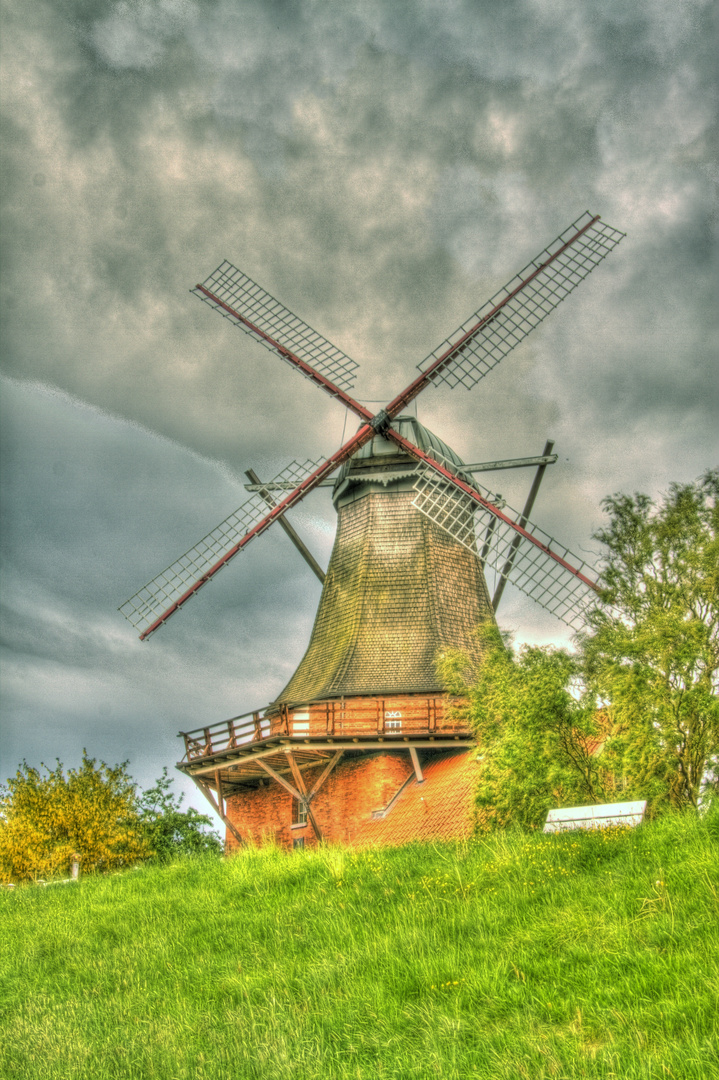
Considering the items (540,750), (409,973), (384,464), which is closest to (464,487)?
(384,464)

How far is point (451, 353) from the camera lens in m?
23.1

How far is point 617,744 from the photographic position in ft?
39.8

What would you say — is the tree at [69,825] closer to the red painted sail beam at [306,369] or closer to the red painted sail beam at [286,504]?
the red painted sail beam at [286,504]

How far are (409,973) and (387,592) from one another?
13.8 metres

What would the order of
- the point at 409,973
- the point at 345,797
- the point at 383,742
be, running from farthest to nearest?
1. the point at 345,797
2. the point at 383,742
3. the point at 409,973

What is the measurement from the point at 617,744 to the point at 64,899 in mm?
8057

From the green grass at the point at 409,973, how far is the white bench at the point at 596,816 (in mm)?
590

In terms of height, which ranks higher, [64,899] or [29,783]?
[29,783]

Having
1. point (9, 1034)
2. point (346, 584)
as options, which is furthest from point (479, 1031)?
point (346, 584)

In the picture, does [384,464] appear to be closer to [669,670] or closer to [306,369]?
[306,369]

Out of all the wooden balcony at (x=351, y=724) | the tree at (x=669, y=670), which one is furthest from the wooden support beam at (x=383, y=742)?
the tree at (x=669, y=670)

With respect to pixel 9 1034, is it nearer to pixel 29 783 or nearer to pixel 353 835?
pixel 353 835

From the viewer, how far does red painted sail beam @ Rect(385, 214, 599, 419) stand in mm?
22922

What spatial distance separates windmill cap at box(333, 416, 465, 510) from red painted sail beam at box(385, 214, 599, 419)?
0.39 meters
